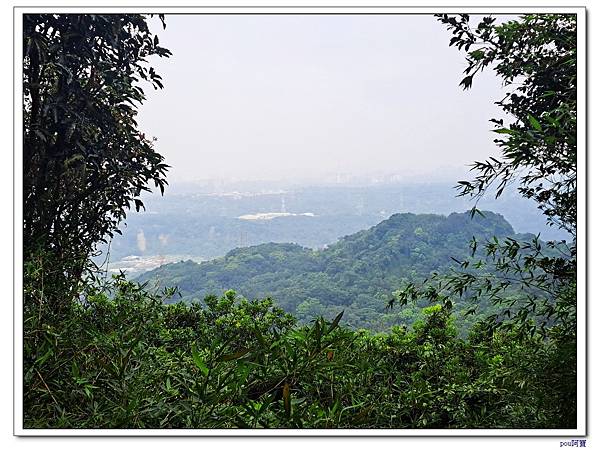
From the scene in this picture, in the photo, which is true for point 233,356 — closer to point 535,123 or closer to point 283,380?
point 283,380

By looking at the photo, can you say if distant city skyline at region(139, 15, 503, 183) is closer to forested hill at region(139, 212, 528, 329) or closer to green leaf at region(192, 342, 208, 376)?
forested hill at region(139, 212, 528, 329)

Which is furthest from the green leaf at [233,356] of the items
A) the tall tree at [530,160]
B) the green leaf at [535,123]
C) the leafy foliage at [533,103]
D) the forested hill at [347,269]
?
the green leaf at [535,123]

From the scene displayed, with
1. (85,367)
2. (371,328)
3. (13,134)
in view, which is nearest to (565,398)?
(371,328)

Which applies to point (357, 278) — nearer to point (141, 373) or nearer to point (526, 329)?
point (526, 329)

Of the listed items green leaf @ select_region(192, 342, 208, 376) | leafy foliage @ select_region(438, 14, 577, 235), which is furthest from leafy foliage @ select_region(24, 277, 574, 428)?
leafy foliage @ select_region(438, 14, 577, 235)

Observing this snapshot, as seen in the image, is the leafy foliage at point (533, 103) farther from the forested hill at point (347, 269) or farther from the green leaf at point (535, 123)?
the forested hill at point (347, 269)
